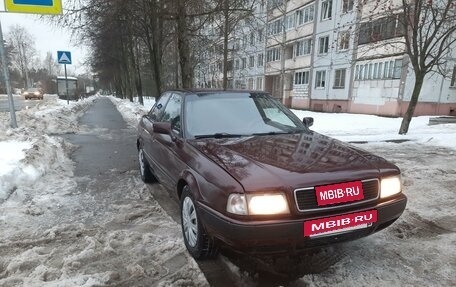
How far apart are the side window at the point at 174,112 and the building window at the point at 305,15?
1056 inches

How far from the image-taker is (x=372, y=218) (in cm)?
295

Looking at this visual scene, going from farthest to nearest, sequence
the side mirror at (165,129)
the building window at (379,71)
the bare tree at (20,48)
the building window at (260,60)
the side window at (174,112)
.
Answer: the bare tree at (20,48), the building window at (260,60), the building window at (379,71), the side window at (174,112), the side mirror at (165,129)

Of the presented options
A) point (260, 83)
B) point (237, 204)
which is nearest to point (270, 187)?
point (237, 204)

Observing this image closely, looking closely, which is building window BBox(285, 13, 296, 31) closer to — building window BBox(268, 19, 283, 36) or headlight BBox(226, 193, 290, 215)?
building window BBox(268, 19, 283, 36)

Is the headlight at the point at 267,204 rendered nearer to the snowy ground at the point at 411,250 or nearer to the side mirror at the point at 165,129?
the snowy ground at the point at 411,250

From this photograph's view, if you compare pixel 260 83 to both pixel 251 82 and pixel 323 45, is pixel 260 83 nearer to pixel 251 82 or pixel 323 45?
pixel 251 82

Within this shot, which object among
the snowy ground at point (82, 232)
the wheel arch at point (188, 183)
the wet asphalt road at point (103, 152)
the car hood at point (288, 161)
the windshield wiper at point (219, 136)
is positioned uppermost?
the windshield wiper at point (219, 136)

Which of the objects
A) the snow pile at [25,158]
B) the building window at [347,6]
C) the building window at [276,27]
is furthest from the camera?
the building window at [276,27]

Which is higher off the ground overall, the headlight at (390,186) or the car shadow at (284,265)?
the headlight at (390,186)

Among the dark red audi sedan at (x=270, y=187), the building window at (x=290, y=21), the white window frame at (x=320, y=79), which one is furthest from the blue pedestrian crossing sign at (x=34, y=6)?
the building window at (x=290, y=21)

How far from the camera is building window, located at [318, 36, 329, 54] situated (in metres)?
27.4

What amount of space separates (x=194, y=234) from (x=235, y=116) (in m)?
1.49

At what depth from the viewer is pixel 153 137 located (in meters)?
5.07

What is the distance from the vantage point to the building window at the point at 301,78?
98.5ft
